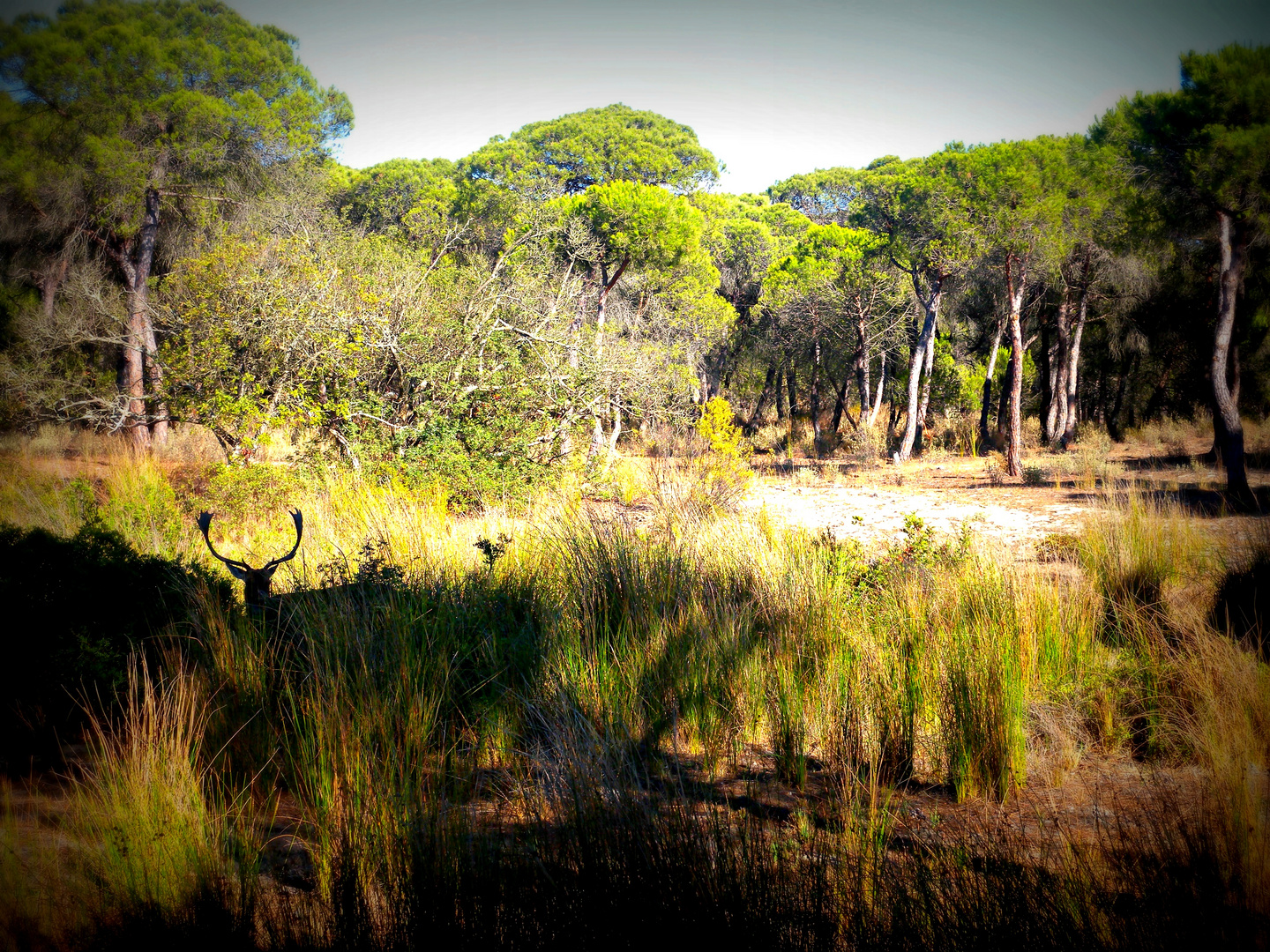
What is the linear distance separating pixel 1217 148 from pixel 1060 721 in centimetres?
1031

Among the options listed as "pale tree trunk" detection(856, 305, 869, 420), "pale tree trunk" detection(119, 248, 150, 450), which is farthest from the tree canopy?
"pale tree trunk" detection(119, 248, 150, 450)

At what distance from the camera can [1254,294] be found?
16.7m

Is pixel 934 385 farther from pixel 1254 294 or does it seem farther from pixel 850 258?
pixel 1254 294

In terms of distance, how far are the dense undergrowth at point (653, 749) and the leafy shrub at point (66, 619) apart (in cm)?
16

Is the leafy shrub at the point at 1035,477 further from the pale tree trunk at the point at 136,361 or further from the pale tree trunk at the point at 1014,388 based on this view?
the pale tree trunk at the point at 136,361

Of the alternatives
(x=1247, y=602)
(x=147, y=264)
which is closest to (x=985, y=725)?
(x=1247, y=602)

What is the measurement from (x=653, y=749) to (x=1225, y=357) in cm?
1177

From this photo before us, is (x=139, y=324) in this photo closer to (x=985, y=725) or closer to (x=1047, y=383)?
(x=985, y=725)

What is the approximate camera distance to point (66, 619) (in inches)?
138

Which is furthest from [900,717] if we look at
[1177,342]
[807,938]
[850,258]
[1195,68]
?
[1177,342]

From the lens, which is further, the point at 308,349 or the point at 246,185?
the point at 246,185

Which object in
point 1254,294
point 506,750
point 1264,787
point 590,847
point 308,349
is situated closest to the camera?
point 590,847

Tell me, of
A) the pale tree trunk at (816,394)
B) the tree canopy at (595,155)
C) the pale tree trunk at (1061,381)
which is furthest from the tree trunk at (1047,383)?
the tree canopy at (595,155)

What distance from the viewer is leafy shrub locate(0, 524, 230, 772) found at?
300 centimetres
